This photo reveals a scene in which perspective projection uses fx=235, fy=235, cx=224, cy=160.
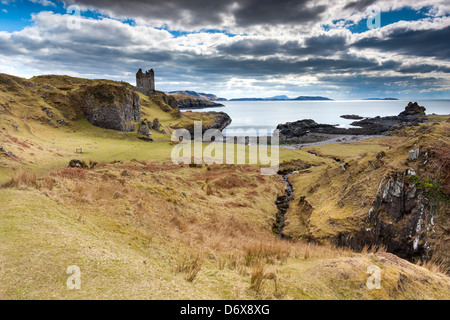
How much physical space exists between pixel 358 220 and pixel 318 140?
11029cm

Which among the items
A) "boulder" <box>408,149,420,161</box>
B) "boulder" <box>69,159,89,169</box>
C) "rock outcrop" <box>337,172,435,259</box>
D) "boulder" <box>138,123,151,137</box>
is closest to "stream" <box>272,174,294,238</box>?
"rock outcrop" <box>337,172,435,259</box>

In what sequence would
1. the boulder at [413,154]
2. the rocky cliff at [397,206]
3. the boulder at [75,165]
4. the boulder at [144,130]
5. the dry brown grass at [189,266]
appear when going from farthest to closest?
the boulder at [144,130]
the boulder at [75,165]
the boulder at [413,154]
the rocky cliff at [397,206]
the dry brown grass at [189,266]

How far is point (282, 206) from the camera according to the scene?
36219 millimetres

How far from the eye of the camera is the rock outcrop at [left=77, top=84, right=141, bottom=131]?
8638 cm

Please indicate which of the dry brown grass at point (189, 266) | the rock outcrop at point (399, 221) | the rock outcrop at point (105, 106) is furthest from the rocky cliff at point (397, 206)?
the rock outcrop at point (105, 106)

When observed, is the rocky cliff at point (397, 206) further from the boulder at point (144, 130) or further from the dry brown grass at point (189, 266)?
the boulder at point (144, 130)

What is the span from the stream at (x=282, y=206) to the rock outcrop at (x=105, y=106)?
69020 millimetres

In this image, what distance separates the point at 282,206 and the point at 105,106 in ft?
257

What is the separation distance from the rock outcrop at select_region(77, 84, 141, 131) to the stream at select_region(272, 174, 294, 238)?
69020 millimetres

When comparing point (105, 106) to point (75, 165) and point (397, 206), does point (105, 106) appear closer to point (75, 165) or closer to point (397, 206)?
point (75, 165)

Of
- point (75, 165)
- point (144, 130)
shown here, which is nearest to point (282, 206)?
point (75, 165)

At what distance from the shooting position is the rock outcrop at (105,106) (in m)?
86.4
